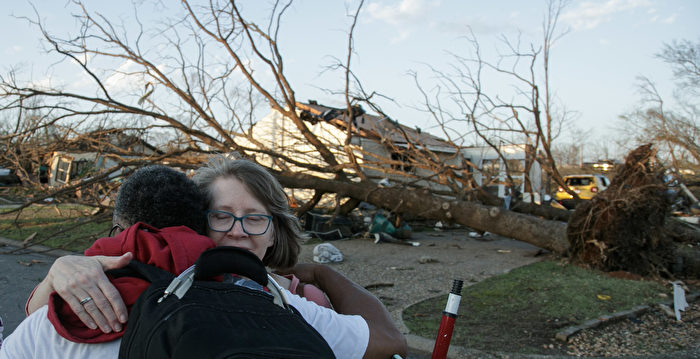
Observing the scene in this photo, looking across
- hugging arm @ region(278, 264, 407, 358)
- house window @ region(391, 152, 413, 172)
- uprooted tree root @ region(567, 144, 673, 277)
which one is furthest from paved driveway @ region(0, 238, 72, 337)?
uprooted tree root @ region(567, 144, 673, 277)

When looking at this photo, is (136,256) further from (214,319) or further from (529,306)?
(529,306)

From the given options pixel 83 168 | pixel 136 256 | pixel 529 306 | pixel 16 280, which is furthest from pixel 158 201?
pixel 83 168

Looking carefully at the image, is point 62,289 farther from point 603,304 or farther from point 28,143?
point 28,143

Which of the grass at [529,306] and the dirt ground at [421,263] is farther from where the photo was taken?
the dirt ground at [421,263]

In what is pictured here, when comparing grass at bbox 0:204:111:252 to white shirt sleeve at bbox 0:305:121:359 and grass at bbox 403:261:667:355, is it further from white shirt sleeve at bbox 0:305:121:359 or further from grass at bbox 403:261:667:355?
white shirt sleeve at bbox 0:305:121:359

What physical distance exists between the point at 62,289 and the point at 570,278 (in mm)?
6779

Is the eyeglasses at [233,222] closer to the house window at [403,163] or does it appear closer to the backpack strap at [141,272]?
the backpack strap at [141,272]

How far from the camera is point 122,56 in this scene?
7.92 meters

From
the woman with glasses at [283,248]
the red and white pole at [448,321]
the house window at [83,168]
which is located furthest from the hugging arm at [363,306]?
the house window at [83,168]

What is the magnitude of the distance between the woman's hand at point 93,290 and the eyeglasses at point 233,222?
633mm

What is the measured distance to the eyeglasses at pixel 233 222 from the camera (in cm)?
187

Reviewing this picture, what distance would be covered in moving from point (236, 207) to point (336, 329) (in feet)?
2.38

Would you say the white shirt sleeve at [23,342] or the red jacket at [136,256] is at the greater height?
the red jacket at [136,256]

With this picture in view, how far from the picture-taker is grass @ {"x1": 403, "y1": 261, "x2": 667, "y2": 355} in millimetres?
4500
